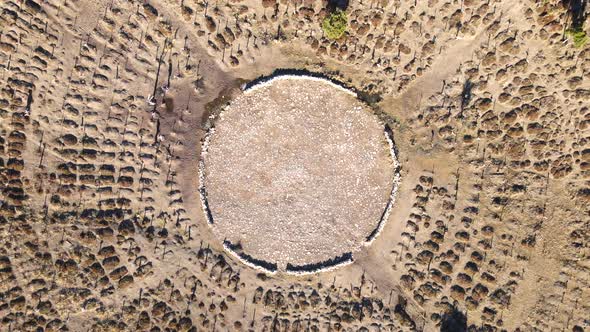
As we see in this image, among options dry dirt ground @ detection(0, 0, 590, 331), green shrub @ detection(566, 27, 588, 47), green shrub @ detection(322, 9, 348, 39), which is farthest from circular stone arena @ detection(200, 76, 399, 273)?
green shrub @ detection(566, 27, 588, 47)

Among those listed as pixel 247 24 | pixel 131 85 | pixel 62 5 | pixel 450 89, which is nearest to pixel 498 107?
pixel 450 89

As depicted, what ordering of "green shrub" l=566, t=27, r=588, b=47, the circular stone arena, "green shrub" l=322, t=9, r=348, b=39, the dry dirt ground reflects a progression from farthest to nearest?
the circular stone arena → the dry dirt ground → "green shrub" l=322, t=9, r=348, b=39 → "green shrub" l=566, t=27, r=588, b=47

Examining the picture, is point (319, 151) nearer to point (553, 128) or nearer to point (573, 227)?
point (553, 128)

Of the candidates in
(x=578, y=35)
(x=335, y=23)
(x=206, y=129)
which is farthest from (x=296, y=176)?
(x=578, y=35)

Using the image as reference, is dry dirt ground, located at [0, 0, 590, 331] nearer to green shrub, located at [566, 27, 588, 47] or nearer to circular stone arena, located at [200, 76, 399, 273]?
green shrub, located at [566, 27, 588, 47]

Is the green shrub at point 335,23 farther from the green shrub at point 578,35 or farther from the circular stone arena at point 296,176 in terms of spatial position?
the green shrub at point 578,35

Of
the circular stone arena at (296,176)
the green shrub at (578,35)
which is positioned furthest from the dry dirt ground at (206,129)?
the circular stone arena at (296,176)

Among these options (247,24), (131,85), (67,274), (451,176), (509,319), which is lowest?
(67,274)
